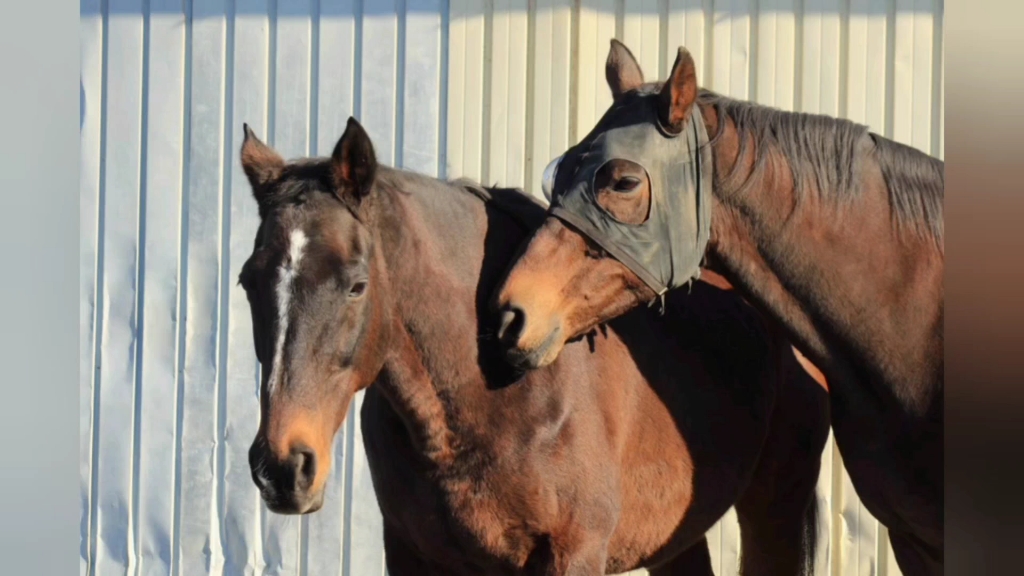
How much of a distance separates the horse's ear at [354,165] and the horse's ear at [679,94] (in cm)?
86

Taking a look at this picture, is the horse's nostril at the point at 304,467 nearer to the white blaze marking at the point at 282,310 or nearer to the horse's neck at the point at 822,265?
the white blaze marking at the point at 282,310

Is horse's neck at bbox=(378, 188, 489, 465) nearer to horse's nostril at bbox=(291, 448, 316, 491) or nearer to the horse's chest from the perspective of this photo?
horse's nostril at bbox=(291, 448, 316, 491)

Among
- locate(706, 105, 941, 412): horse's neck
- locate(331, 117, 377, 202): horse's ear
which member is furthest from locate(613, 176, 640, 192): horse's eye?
locate(331, 117, 377, 202): horse's ear

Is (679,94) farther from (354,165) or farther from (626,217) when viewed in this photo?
(354,165)

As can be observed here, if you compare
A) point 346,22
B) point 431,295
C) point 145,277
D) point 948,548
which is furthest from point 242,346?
point 948,548

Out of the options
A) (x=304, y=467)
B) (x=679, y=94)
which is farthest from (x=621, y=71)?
(x=304, y=467)

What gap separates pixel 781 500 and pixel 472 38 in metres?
2.66

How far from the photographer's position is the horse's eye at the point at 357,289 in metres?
3.08

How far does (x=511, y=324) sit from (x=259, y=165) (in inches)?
32.6

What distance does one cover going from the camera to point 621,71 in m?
3.77

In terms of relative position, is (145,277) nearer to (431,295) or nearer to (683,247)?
(431,295)

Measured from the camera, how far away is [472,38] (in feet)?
18.8

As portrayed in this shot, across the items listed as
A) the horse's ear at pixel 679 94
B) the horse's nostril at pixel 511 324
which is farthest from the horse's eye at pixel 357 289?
the horse's ear at pixel 679 94

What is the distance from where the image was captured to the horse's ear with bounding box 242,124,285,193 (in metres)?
3.27
